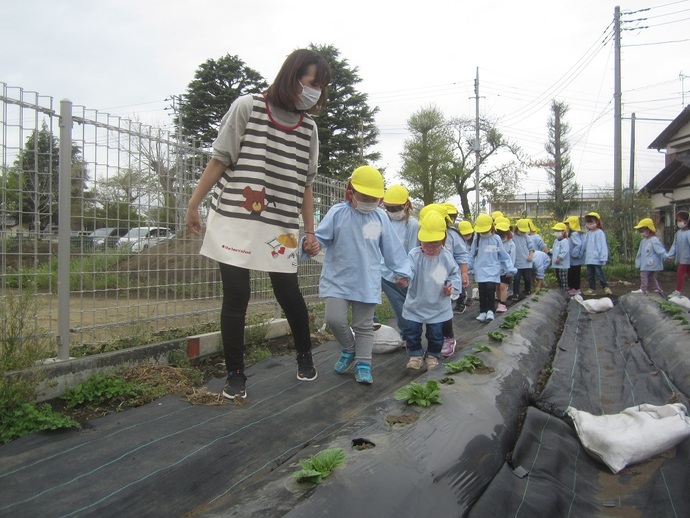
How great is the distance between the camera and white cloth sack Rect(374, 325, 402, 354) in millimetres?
4957

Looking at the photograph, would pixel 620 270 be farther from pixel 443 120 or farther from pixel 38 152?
pixel 443 120

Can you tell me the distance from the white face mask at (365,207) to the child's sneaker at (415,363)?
1369mm

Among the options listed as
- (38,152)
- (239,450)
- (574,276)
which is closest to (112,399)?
(239,450)

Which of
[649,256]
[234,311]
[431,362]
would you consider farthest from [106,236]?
[649,256]

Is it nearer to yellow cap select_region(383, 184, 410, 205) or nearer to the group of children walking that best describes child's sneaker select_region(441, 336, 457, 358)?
the group of children walking

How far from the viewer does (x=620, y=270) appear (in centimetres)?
1484

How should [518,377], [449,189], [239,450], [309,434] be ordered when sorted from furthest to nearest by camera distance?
[449,189] < [518,377] < [309,434] < [239,450]

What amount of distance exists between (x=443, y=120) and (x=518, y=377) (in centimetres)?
3816

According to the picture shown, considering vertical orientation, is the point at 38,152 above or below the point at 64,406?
above

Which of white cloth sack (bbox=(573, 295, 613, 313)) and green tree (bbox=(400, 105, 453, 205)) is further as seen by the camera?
green tree (bbox=(400, 105, 453, 205))

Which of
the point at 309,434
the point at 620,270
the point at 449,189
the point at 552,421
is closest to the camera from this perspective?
the point at 309,434

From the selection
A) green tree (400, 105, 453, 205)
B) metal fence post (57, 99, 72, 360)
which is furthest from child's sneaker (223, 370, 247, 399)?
green tree (400, 105, 453, 205)

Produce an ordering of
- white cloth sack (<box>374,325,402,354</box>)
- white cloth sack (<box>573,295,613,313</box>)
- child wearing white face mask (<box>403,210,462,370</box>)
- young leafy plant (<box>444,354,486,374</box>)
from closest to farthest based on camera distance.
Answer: young leafy plant (<box>444,354,486,374</box>) → child wearing white face mask (<box>403,210,462,370</box>) → white cloth sack (<box>374,325,402,354</box>) → white cloth sack (<box>573,295,613,313</box>)

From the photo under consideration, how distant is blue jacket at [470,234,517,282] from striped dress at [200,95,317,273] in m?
4.86
